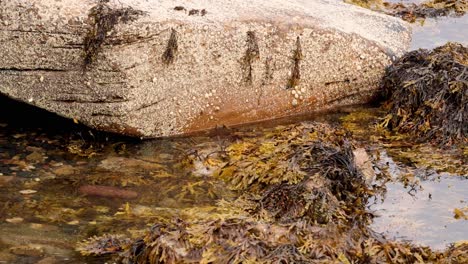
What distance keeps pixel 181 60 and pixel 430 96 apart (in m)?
2.38

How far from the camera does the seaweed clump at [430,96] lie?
7.69 meters

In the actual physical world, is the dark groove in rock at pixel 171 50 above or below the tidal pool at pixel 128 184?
above

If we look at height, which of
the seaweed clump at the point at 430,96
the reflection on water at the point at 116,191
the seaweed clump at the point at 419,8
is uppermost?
the seaweed clump at the point at 419,8

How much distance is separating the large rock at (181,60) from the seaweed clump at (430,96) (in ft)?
1.01

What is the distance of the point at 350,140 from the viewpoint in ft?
24.0

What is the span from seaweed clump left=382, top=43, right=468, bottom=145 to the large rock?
1.01 ft

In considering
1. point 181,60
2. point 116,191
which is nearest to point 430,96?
point 181,60

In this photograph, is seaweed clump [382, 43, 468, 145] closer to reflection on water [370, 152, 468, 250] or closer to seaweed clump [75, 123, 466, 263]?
reflection on water [370, 152, 468, 250]

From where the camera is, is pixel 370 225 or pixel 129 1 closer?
pixel 370 225

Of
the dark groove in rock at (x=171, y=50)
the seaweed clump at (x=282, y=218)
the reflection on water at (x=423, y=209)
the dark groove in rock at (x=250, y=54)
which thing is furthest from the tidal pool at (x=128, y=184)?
the dark groove in rock at (x=171, y=50)

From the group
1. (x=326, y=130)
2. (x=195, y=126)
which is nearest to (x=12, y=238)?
(x=195, y=126)

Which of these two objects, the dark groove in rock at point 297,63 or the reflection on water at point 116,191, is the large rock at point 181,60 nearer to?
the dark groove in rock at point 297,63

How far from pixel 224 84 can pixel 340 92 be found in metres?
1.34

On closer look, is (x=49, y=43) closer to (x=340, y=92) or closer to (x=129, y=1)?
(x=129, y=1)
